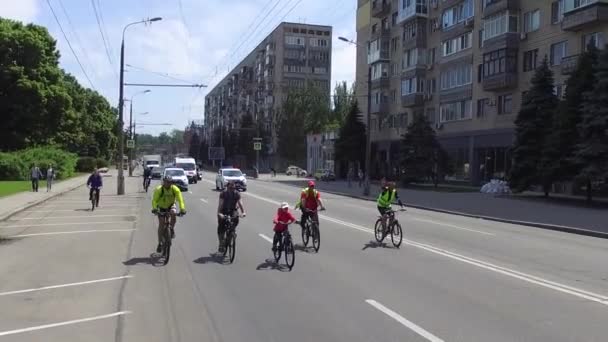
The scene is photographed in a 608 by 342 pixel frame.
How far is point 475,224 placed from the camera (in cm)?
2322

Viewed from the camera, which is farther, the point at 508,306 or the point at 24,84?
the point at 24,84

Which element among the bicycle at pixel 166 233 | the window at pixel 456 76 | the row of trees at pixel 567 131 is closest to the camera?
the bicycle at pixel 166 233

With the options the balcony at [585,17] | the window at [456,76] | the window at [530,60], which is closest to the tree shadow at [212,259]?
the balcony at [585,17]

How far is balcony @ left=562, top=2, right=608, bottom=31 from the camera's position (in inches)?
1508

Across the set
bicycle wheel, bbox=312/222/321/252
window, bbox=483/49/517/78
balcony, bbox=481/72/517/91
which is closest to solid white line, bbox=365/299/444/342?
bicycle wheel, bbox=312/222/321/252

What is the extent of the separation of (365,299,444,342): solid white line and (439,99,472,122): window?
153ft

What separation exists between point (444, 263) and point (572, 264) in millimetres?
2709

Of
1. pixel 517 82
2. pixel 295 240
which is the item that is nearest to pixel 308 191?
pixel 295 240

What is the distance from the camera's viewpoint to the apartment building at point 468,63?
43.1 m

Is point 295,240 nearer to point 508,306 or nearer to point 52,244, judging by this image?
point 52,244

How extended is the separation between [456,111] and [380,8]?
69.9 feet

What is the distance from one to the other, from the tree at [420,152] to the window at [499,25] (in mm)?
8012

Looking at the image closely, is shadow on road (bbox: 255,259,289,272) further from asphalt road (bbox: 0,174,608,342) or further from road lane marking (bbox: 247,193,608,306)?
road lane marking (bbox: 247,193,608,306)

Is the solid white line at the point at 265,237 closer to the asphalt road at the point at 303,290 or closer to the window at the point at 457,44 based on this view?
the asphalt road at the point at 303,290
